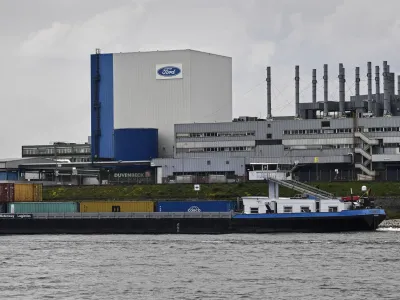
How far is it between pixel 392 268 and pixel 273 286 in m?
12.2

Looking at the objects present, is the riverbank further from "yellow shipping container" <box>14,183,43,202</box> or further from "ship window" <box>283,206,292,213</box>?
"ship window" <box>283,206,292,213</box>

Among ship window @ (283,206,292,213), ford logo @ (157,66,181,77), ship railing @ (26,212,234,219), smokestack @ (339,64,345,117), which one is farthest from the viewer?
ford logo @ (157,66,181,77)

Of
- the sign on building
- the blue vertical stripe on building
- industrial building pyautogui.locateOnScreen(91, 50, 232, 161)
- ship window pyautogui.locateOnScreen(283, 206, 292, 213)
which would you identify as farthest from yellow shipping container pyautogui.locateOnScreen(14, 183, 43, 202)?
the sign on building

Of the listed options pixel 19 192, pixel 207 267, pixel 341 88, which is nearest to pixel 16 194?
pixel 19 192

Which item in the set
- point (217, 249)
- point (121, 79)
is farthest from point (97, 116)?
point (217, 249)

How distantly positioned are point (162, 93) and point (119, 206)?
196 feet

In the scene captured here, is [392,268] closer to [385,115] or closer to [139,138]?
[385,115]

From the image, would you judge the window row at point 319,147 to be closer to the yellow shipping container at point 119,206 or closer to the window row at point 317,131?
the window row at point 317,131

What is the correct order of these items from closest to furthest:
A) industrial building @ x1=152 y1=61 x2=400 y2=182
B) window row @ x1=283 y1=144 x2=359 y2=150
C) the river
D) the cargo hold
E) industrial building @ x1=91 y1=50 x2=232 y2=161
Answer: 1. the river
2. the cargo hold
3. industrial building @ x1=152 y1=61 x2=400 y2=182
4. window row @ x1=283 y1=144 x2=359 y2=150
5. industrial building @ x1=91 y1=50 x2=232 y2=161

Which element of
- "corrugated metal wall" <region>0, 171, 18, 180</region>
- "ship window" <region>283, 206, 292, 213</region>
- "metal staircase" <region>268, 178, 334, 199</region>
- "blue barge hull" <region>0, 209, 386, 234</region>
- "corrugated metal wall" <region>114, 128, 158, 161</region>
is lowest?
"blue barge hull" <region>0, 209, 386, 234</region>

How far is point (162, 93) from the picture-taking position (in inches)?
7638

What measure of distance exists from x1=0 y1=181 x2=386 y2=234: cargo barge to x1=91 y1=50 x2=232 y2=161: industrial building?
5407 centimetres

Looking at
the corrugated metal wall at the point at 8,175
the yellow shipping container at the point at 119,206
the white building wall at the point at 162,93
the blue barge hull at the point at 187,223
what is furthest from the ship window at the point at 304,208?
the corrugated metal wall at the point at 8,175

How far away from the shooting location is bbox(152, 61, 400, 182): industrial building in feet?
556
